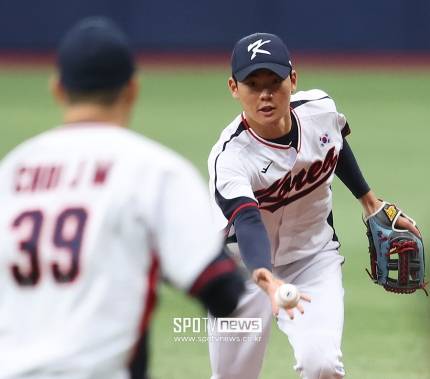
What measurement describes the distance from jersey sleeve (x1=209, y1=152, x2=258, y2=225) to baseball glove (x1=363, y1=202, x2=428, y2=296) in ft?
3.47

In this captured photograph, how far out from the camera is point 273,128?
6.56 meters

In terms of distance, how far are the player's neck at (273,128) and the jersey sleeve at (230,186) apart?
261mm

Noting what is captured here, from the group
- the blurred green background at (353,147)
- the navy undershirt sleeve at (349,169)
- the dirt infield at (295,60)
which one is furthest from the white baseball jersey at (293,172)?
the dirt infield at (295,60)

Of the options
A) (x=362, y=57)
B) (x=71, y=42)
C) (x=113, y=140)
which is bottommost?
(x=113, y=140)

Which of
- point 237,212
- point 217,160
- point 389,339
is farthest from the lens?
point 389,339

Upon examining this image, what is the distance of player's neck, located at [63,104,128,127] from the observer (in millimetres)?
3395

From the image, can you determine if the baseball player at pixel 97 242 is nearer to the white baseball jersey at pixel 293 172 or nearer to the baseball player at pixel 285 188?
the baseball player at pixel 285 188

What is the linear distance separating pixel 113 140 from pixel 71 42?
30cm

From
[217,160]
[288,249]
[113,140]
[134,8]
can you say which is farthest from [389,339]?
Answer: [134,8]

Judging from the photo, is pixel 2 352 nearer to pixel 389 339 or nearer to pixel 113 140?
pixel 113 140

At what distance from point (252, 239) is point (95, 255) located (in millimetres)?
2523

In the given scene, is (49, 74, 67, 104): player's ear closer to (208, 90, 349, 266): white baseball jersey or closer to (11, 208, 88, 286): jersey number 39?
(11, 208, 88, 286): jersey number 39

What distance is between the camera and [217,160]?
6309 millimetres

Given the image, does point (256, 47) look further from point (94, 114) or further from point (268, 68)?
point (94, 114)
